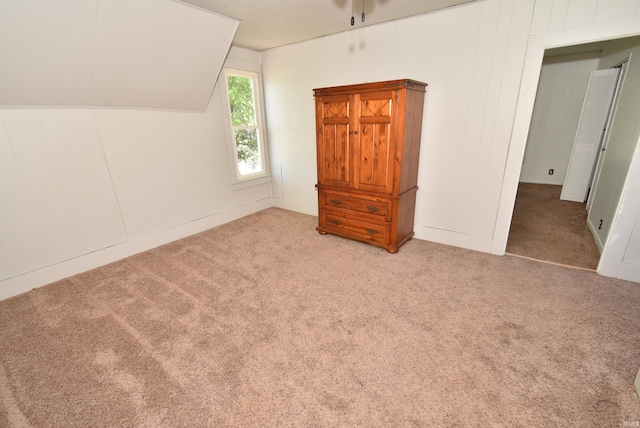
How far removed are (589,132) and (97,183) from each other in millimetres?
6770

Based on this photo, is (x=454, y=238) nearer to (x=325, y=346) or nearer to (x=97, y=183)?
(x=325, y=346)

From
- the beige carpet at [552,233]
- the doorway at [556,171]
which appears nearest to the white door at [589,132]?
the doorway at [556,171]

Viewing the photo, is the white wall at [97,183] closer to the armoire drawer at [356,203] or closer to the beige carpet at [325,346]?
the beige carpet at [325,346]

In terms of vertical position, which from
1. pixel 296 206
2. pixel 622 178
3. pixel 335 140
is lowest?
pixel 296 206

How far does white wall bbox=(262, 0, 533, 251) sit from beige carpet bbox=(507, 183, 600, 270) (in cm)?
55

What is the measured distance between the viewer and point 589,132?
14.3 ft

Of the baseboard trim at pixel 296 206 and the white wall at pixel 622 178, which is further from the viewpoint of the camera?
the baseboard trim at pixel 296 206

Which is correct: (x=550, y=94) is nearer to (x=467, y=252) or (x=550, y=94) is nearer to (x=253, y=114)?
(x=467, y=252)

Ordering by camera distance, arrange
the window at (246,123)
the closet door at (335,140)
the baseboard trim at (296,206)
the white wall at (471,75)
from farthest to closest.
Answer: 1. the baseboard trim at (296,206)
2. the window at (246,123)
3. the closet door at (335,140)
4. the white wall at (471,75)

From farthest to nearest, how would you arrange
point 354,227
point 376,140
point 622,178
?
1. point 354,227
2. point 376,140
3. point 622,178

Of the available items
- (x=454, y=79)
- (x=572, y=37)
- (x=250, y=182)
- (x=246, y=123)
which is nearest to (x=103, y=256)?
(x=250, y=182)

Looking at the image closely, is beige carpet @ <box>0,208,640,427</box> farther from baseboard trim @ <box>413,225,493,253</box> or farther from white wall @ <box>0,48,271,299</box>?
white wall @ <box>0,48,271,299</box>

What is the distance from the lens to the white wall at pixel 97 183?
2.29 m

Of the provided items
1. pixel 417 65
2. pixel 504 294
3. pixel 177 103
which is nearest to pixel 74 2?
pixel 177 103
